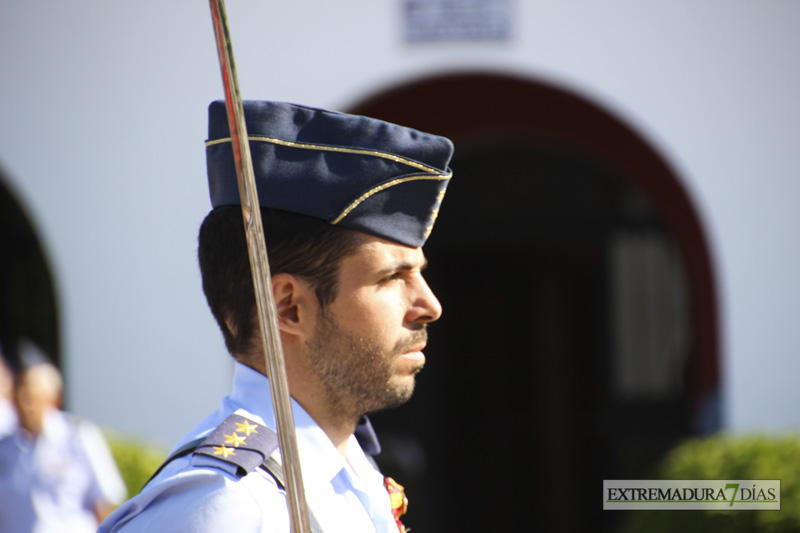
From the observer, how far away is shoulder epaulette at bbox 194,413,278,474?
47.9 inches

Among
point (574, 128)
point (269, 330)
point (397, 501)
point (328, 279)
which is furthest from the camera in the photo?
point (574, 128)

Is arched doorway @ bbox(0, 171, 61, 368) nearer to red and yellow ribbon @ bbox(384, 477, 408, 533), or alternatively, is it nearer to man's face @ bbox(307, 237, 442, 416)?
red and yellow ribbon @ bbox(384, 477, 408, 533)

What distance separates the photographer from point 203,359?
4.92 meters

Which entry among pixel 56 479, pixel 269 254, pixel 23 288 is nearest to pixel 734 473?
pixel 56 479

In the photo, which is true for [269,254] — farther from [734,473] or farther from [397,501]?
[734,473]

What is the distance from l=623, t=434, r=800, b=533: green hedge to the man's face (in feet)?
7.84

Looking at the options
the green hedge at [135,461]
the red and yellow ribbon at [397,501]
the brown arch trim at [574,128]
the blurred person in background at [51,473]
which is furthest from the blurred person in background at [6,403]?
the red and yellow ribbon at [397,501]

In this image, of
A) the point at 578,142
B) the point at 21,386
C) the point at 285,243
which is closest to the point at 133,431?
the point at 21,386

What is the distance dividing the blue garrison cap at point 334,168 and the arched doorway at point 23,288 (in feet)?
13.0

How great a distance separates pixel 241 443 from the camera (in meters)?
1.25

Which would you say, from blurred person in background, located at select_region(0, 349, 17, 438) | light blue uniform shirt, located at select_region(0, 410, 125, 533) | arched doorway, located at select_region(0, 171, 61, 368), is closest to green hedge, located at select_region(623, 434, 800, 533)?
light blue uniform shirt, located at select_region(0, 410, 125, 533)

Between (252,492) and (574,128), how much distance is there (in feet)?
13.7

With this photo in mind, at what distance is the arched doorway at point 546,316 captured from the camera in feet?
16.5

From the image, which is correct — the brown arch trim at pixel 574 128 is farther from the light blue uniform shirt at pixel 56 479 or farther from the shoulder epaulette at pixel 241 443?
the shoulder epaulette at pixel 241 443
